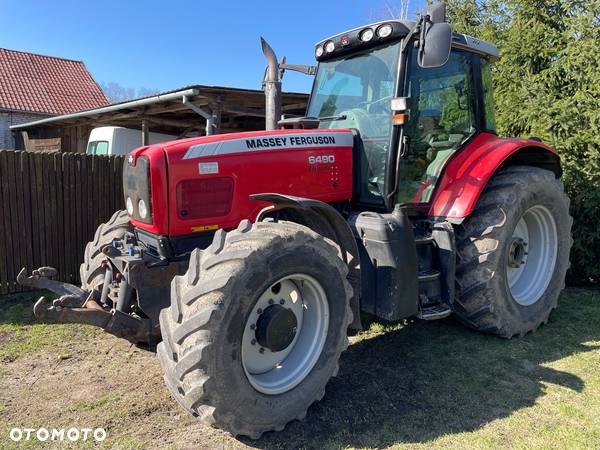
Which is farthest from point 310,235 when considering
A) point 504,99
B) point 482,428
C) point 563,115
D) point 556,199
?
point 504,99

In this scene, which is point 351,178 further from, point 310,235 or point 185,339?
point 185,339

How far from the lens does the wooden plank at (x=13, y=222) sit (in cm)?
582

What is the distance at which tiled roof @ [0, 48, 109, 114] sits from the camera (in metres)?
21.1

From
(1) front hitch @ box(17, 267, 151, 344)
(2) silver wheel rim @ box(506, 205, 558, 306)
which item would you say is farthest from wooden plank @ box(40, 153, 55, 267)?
(2) silver wheel rim @ box(506, 205, 558, 306)

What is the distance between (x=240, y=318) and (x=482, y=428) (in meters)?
1.65

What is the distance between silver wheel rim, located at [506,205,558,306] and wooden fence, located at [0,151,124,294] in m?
5.26

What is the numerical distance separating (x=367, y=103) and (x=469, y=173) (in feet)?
3.42

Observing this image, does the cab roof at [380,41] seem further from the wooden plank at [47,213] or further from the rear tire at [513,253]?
the wooden plank at [47,213]

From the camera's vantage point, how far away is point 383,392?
10.7ft

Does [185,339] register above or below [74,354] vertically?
above

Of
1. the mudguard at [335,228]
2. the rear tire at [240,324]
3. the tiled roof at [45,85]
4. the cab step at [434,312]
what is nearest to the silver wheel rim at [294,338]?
the rear tire at [240,324]

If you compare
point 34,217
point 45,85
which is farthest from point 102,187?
point 45,85

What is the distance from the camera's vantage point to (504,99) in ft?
21.3

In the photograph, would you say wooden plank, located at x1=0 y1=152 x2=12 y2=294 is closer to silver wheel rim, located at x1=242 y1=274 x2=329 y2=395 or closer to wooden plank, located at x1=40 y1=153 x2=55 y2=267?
wooden plank, located at x1=40 y1=153 x2=55 y2=267
